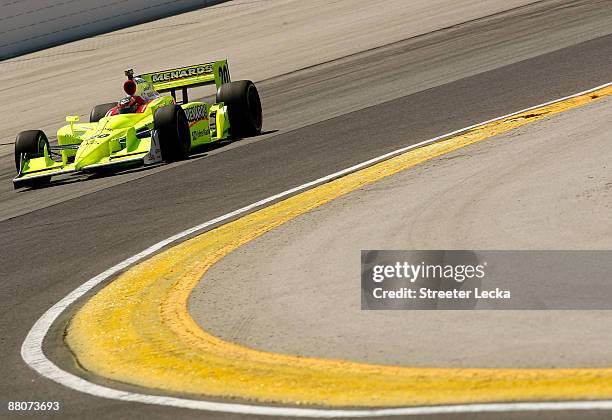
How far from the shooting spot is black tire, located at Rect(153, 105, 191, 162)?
13.6m

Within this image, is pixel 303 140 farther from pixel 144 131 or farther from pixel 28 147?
pixel 28 147

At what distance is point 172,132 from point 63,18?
16.4m

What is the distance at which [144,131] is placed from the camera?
1412cm

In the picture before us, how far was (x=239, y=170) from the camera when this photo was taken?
12.9m

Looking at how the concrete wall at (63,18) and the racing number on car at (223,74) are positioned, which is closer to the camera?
the racing number on car at (223,74)

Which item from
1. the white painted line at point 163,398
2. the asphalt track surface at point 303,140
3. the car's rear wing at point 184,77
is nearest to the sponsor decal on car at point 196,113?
the asphalt track surface at point 303,140

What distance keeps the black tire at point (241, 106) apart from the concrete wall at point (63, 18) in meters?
14.1

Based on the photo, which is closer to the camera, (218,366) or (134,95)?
(218,366)

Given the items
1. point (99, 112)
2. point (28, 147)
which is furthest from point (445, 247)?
point (99, 112)

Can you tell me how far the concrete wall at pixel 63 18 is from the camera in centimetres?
2795

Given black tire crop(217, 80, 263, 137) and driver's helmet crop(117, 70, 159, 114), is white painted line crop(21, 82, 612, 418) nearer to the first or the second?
driver's helmet crop(117, 70, 159, 114)

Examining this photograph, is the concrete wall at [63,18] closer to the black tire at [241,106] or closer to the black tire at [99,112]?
the black tire at [99,112]

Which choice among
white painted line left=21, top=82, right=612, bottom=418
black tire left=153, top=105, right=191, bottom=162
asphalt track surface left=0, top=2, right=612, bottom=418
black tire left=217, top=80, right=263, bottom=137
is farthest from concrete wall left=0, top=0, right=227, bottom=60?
white painted line left=21, top=82, right=612, bottom=418

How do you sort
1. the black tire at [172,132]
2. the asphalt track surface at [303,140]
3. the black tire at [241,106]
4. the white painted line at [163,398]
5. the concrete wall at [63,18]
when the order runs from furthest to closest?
1. the concrete wall at [63,18]
2. the black tire at [241,106]
3. the black tire at [172,132]
4. the asphalt track surface at [303,140]
5. the white painted line at [163,398]
